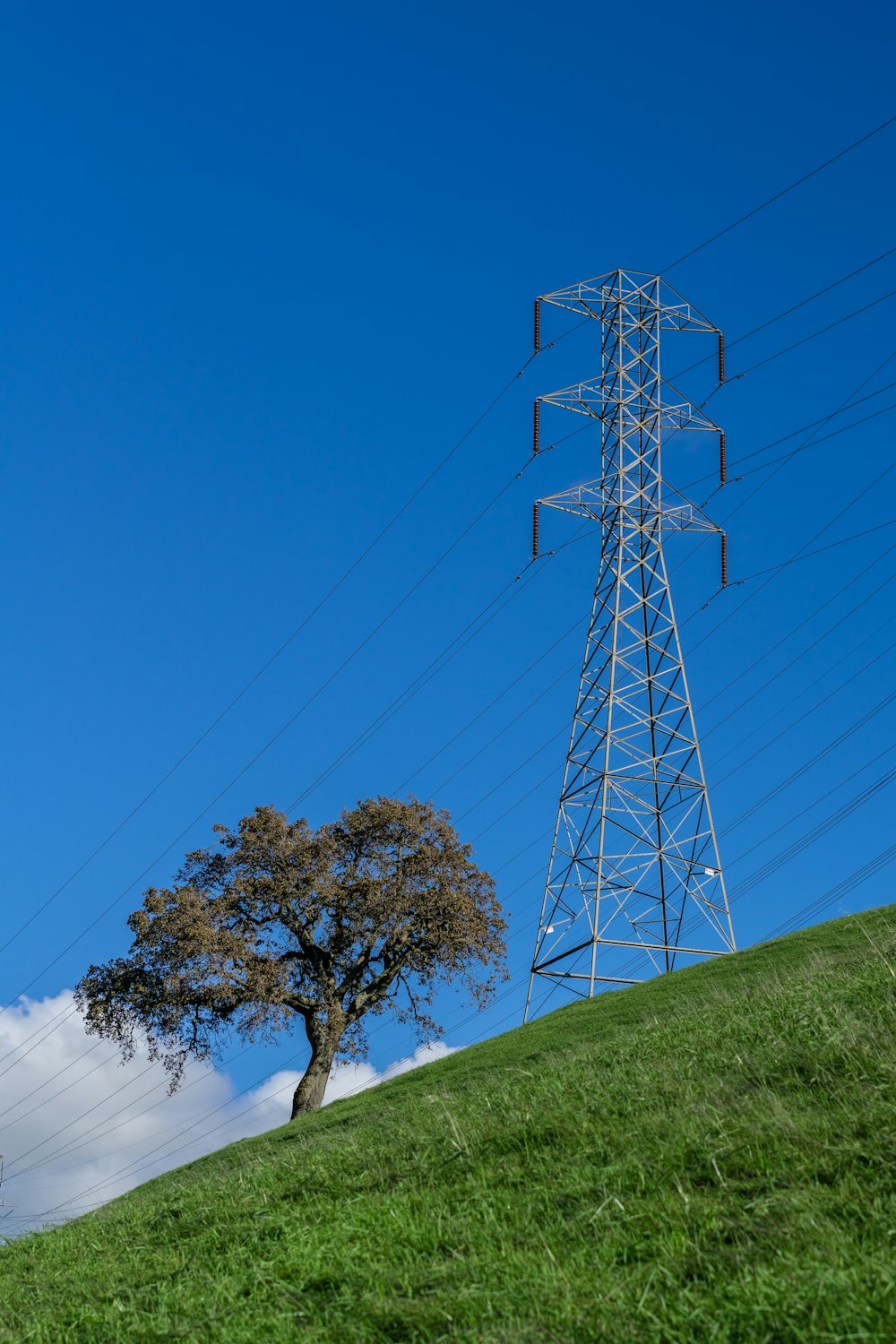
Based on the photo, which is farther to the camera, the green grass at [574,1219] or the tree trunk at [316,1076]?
the tree trunk at [316,1076]

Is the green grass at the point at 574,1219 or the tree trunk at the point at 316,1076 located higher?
the tree trunk at the point at 316,1076

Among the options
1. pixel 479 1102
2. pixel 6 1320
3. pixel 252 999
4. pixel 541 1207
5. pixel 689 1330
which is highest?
pixel 252 999

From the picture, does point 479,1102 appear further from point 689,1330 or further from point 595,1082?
point 689,1330

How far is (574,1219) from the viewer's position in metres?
9.37

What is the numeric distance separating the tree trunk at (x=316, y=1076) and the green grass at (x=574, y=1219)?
19.9 m

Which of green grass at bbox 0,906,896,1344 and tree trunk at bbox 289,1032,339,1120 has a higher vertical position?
tree trunk at bbox 289,1032,339,1120

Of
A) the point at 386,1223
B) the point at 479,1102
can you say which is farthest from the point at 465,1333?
the point at 479,1102

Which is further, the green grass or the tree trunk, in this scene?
the tree trunk

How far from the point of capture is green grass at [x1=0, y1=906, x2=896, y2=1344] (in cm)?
749

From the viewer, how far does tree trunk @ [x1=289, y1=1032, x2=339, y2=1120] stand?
3647 centimetres

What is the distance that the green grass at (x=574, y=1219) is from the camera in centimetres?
749

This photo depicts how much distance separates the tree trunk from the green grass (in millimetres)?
19927

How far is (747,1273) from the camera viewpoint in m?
7.45

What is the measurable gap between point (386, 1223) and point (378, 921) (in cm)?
2869
